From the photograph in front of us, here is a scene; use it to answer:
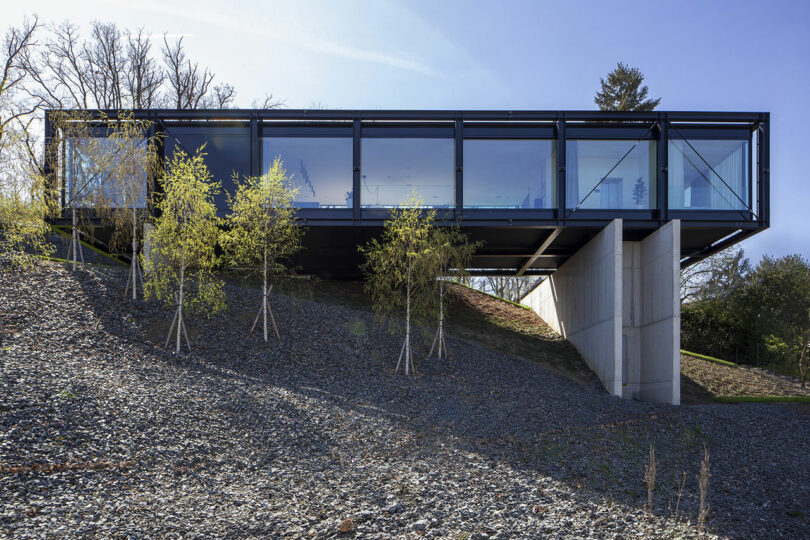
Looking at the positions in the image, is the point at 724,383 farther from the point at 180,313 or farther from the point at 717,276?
the point at 180,313

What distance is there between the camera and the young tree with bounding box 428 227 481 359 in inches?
548

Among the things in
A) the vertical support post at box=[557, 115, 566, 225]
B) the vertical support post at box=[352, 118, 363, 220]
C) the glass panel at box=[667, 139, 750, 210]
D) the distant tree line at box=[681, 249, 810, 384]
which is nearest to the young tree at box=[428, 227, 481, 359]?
the vertical support post at box=[352, 118, 363, 220]

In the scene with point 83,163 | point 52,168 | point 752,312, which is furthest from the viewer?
point 752,312

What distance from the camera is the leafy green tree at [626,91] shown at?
3409 cm

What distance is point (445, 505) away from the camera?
21.1ft

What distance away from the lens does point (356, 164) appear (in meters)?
15.9

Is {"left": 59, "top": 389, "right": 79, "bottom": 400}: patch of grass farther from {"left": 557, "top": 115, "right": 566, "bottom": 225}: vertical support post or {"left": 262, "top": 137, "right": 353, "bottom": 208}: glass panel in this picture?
{"left": 557, "top": 115, "right": 566, "bottom": 225}: vertical support post

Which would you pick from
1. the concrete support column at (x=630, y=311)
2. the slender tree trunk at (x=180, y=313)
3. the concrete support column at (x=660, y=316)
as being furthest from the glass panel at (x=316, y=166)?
the concrete support column at (x=660, y=316)

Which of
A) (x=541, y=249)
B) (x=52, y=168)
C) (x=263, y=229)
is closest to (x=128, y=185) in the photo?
(x=52, y=168)

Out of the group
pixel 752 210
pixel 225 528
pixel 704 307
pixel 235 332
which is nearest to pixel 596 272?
pixel 752 210

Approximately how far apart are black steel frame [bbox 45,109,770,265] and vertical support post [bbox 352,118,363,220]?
0.03 m

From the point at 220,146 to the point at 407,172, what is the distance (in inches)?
207

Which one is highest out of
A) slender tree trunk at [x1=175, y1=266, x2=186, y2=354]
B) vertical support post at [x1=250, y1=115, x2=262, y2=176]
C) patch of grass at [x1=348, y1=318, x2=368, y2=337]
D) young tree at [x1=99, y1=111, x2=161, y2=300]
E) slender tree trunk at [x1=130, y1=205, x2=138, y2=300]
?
vertical support post at [x1=250, y1=115, x2=262, y2=176]

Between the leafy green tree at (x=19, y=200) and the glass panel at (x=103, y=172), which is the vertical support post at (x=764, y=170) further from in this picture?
the leafy green tree at (x=19, y=200)
